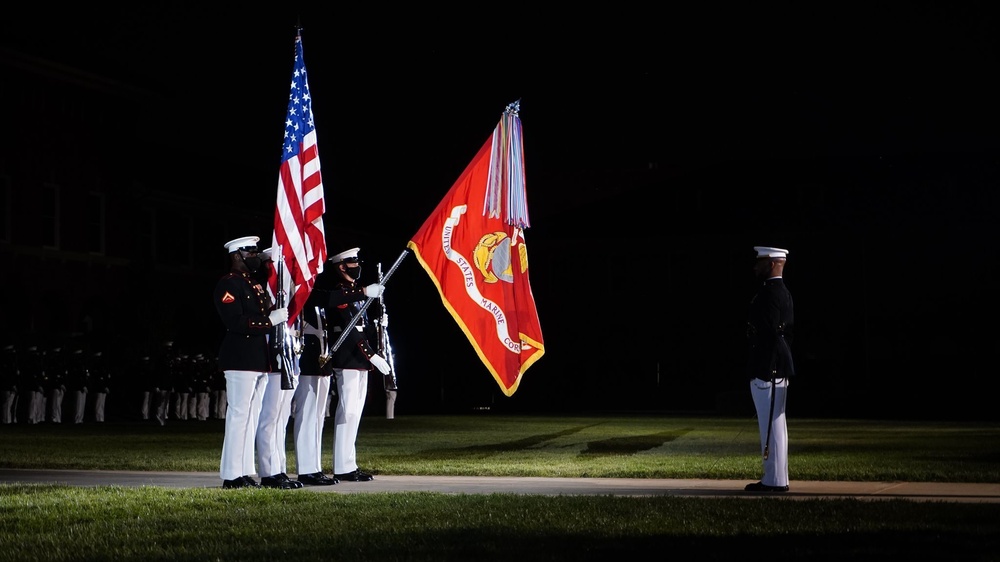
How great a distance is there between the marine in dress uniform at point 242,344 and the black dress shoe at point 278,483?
84mm

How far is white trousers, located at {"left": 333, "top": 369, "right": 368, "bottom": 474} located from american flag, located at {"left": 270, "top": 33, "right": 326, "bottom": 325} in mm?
842

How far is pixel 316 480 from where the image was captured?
12.8 meters

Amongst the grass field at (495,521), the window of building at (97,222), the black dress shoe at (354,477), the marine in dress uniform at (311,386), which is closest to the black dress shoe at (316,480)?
the marine in dress uniform at (311,386)

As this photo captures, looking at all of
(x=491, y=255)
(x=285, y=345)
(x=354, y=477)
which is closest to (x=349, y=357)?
(x=285, y=345)

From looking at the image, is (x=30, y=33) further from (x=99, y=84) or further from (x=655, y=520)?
(x=655, y=520)

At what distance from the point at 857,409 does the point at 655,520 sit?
3256 cm

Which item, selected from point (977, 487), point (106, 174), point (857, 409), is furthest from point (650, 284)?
point (977, 487)

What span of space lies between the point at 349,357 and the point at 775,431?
3638 millimetres

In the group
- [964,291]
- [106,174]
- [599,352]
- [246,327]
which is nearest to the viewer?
[246,327]

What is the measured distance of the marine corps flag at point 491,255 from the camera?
1288 centimetres

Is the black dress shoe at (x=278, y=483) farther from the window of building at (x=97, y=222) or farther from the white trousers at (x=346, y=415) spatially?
the window of building at (x=97, y=222)

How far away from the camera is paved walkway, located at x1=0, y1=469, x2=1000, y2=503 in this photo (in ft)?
39.2

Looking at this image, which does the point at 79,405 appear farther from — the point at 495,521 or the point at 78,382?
the point at 495,521

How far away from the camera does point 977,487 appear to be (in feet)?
41.5
